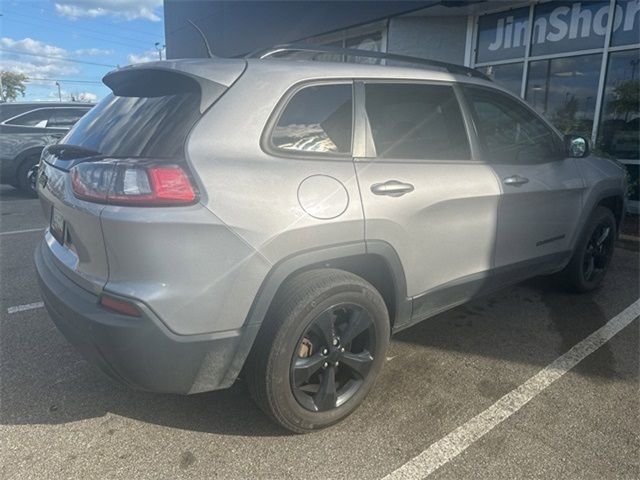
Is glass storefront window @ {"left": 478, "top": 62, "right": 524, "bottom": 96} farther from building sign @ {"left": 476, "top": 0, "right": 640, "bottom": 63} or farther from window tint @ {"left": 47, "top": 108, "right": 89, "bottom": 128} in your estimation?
window tint @ {"left": 47, "top": 108, "right": 89, "bottom": 128}

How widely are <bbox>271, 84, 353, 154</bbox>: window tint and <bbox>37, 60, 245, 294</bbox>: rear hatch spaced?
0.31 metres

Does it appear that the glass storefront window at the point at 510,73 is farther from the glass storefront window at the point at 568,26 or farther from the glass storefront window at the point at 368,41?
the glass storefront window at the point at 368,41

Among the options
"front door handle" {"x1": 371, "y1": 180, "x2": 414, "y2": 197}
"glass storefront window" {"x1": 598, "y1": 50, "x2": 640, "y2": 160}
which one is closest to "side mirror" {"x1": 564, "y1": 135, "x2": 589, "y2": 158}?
"front door handle" {"x1": 371, "y1": 180, "x2": 414, "y2": 197}

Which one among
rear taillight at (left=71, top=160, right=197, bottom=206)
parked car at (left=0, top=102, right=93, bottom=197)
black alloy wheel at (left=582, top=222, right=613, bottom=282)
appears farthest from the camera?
parked car at (left=0, top=102, right=93, bottom=197)

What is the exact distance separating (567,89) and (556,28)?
1.04m

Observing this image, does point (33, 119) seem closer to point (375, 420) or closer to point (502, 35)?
point (502, 35)

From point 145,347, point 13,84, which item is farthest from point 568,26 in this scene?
point 13,84

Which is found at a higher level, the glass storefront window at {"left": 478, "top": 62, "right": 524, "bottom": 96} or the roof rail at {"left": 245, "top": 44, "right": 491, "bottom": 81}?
the glass storefront window at {"left": 478, "top": 62, "right": 524, "bottom": 96}

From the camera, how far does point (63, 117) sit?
9516 mm

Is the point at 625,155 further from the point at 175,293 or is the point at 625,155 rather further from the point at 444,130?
the point at 175,293

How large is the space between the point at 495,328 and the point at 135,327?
268 centimetres

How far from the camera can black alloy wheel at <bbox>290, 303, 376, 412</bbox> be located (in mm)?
2291

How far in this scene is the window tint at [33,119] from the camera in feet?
29.6

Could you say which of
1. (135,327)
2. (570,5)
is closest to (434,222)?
(135,327)
